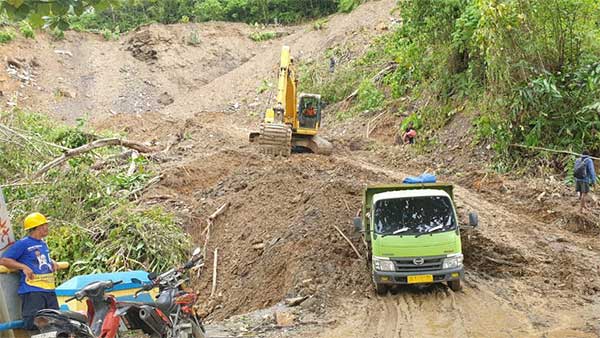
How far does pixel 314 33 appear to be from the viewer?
1833 inches

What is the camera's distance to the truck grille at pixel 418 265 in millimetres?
10469

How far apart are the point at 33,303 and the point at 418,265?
19.6ft

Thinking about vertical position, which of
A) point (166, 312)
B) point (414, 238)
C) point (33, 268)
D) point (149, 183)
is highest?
point (33, 268)

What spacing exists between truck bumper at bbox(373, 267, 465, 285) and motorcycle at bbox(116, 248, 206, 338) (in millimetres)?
3881

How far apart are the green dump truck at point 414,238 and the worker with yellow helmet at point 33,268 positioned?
543cm

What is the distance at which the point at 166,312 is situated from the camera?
270 inches

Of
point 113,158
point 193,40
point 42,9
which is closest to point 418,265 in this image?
point 42,9

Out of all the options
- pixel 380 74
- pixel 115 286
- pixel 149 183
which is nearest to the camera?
pixel 115 286

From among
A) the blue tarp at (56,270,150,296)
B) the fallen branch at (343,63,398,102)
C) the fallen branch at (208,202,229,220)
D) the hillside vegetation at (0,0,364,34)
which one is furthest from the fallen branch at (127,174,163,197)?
the hillside vegetation at (0,0,364,34)

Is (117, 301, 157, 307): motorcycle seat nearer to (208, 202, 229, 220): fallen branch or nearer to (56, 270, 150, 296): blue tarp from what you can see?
(56, 270, 150, 296): blue tarp

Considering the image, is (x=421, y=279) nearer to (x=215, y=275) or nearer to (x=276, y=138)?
(x=215, y=275)

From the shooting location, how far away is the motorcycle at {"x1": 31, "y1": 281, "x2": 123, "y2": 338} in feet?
18.9

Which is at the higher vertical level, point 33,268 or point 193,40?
point 193,40

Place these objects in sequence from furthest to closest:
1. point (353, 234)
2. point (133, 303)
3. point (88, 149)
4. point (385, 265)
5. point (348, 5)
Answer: point (348, 5)
point (88, 149)
point (353, 234)
point (385, 265)
point (133, 303)
